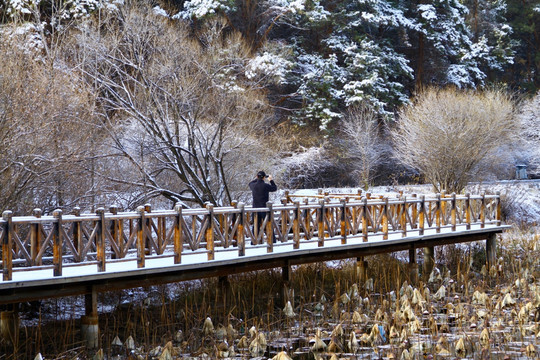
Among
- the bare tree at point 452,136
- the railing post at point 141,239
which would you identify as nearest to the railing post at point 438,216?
the railing post at point 141,239

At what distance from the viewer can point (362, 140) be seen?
3462 centimetres

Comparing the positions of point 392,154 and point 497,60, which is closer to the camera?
point 392,154

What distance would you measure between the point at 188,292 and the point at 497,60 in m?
31.8

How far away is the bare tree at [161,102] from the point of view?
1881 centimetres

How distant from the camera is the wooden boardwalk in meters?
10.5

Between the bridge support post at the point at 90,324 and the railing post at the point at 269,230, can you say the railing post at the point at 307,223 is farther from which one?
the bridge support post at the point at 90,324

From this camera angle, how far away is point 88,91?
57.1 feet

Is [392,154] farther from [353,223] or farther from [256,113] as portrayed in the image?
[353,223]

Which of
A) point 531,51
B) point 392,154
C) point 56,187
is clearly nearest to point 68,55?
point 56,187

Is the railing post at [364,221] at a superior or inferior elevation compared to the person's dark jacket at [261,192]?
inferior

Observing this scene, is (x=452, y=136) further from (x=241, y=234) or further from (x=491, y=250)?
(x=241, y=234)

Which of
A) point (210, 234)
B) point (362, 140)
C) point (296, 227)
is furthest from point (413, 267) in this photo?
point (362, 140)

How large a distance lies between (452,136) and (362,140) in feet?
17.7

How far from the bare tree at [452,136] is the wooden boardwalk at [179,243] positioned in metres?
11.5
